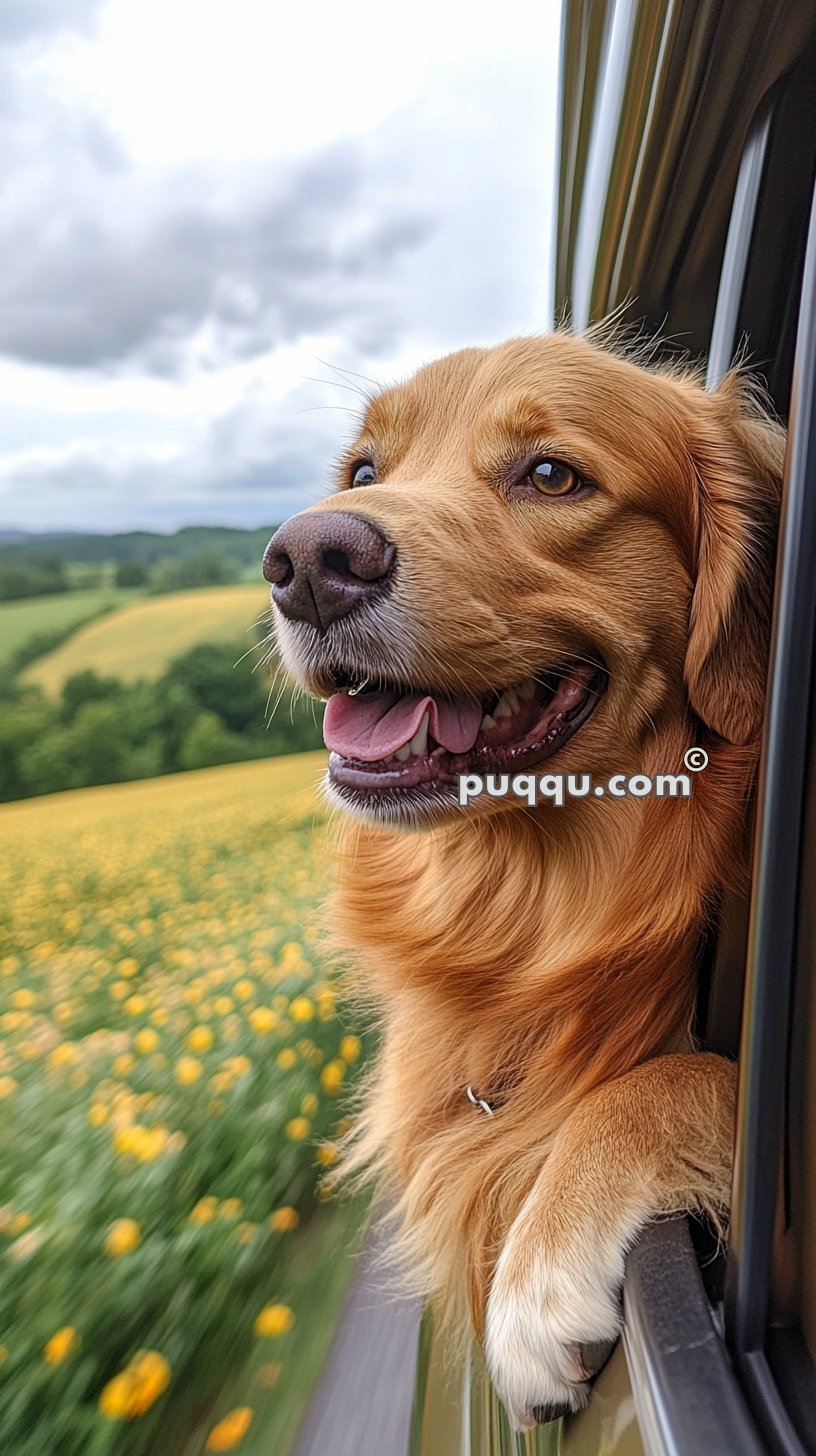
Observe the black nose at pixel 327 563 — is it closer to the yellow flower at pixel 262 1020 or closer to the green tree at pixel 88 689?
the green tree at pixel 88 689

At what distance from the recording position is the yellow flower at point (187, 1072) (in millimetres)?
1548

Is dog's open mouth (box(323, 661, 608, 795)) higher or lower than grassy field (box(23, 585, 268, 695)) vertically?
lower

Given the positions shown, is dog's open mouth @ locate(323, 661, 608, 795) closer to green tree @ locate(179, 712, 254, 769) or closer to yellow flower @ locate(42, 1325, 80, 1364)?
green tree @ locate(179, 712, 254, 769)

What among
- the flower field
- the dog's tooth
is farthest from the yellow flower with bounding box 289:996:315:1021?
the dog's tooth

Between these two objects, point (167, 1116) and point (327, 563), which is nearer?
point (327, 563)

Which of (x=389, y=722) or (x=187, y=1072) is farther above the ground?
(x=389, y=722)

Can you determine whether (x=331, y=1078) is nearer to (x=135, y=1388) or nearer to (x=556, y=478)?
(x=135, y=1388)

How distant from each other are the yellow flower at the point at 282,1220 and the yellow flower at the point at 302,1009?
1.19 feet

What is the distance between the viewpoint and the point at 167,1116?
4.86 feet

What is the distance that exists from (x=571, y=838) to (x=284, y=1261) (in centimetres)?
96

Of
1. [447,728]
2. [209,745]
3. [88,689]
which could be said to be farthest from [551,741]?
[88,689]

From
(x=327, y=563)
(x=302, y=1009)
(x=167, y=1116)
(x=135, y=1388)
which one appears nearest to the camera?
(x=327, y=563)

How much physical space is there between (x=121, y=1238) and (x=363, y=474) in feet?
3.55

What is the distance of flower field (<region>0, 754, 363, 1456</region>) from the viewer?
3.67 feet
